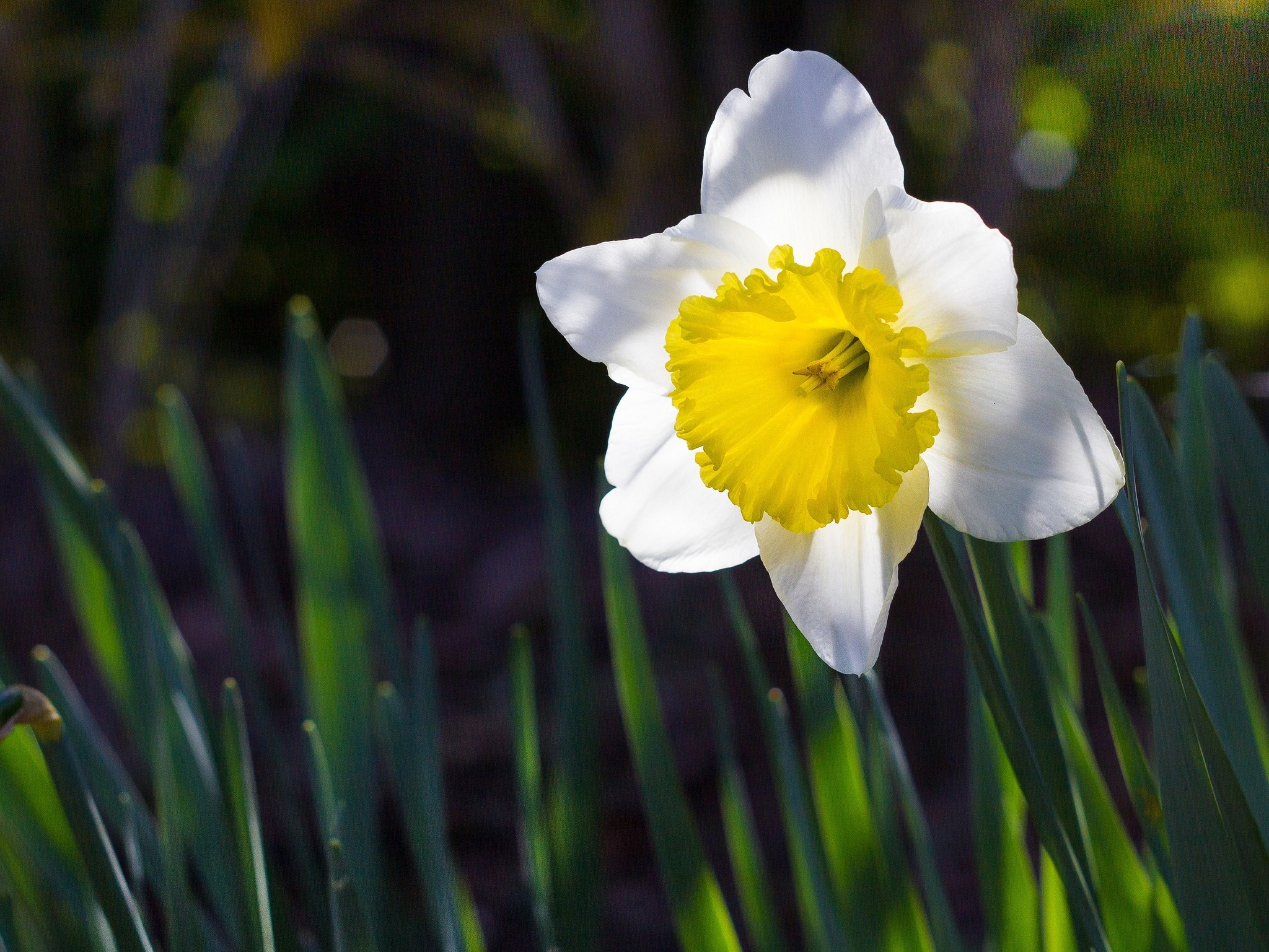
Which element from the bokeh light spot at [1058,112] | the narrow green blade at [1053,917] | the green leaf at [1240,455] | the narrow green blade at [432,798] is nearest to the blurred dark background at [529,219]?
the bokeh light spot at [1058,112]

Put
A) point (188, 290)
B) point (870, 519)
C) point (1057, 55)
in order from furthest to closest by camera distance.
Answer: point (188, 290), point (1057, 55), point (870, 519)

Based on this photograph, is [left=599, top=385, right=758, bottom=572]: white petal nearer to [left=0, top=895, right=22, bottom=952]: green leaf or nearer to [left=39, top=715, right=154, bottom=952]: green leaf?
[left=39, top=715, right=154, bottom=952]: green leaf

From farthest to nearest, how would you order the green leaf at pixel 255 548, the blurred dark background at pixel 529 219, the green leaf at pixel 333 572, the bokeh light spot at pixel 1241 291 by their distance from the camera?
the bokeh light spot at pixel 1241 291, the blurred dark background at pixel 529 219, the green leaf at pixel 255 548, the green leaf at pixel 333 572

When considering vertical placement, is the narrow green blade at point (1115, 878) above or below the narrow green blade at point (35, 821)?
below

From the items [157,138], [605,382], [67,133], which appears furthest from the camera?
[67,133]

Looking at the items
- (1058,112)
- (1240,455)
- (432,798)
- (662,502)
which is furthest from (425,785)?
(1058,112)

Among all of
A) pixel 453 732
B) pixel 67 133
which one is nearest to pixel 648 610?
pixel 453 732

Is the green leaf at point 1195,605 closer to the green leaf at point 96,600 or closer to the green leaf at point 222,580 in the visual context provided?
the green leaf at point 222,580

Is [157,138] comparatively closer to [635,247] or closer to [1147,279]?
[635,247]
